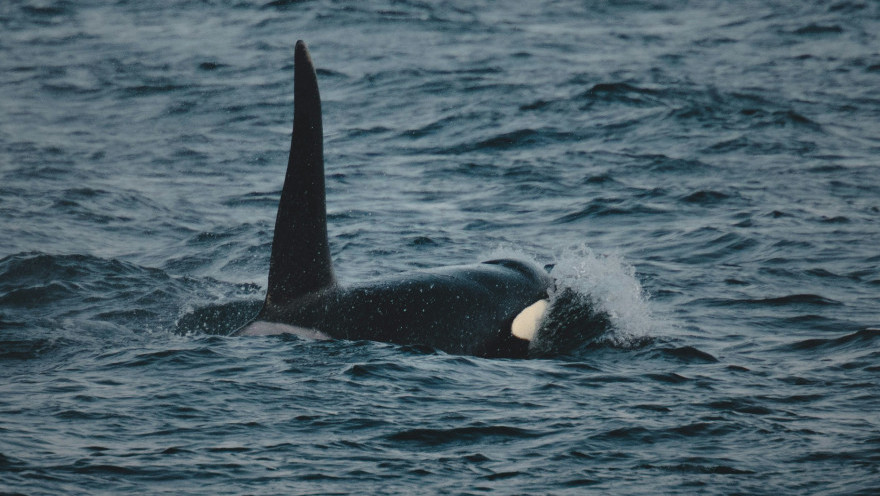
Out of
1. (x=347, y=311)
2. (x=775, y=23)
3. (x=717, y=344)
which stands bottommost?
(x=717, y=344)

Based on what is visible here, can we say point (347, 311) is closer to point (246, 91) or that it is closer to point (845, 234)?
point (845, 234)

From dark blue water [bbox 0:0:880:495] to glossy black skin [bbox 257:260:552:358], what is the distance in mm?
168

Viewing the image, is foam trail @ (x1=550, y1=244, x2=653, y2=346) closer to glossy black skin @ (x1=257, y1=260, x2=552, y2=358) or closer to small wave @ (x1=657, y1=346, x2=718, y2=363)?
small wave @ (x1=657, y1=346, x2=718, y2=363)

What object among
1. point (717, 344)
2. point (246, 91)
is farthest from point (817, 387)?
point (246, 91)

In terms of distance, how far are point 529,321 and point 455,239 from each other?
453 cm

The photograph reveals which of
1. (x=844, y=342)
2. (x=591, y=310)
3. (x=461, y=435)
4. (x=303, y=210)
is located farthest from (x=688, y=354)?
(x=303, y=210)

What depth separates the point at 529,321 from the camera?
29.8 feet

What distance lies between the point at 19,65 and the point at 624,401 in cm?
2223

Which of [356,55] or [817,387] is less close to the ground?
[356,55]

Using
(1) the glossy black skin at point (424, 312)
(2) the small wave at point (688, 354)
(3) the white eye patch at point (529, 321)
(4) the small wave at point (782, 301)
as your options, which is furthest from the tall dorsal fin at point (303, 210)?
(4) the small wave at point (782, 301)

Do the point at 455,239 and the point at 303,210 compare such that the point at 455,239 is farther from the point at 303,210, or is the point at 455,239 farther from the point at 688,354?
the point at 303,210

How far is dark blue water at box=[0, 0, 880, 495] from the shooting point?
6.71 meters

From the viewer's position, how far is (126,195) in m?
15.7

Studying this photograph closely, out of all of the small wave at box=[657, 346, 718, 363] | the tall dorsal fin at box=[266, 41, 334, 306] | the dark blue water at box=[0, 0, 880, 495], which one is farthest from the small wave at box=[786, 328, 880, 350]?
the tall dorsal fin at box=[266, 41, 334, 306]
